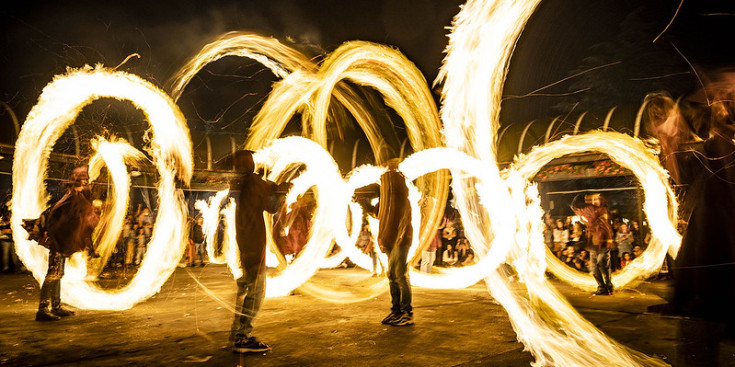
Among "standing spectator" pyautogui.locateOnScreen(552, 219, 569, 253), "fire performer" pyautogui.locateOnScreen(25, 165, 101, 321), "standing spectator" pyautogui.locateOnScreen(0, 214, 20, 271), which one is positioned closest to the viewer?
"fire performer" pyautogui.locateOnScreen(25, 165, 101, 321)

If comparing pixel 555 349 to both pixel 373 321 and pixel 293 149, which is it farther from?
pixel 293 149

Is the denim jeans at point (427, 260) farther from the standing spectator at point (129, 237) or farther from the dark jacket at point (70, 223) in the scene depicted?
the standing spectator at point (129, 237)

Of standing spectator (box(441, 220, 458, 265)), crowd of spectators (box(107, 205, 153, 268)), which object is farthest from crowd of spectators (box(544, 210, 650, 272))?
crowd of spectators (box(107, 205, 153, 268))

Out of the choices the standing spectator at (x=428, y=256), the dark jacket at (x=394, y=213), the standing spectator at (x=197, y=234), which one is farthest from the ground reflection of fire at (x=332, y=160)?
the standing spectator at (x=197, y=234)

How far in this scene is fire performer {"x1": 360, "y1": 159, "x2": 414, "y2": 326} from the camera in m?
6.24

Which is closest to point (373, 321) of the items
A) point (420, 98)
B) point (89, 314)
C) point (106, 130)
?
point (89, 314)

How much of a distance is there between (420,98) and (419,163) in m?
1.68

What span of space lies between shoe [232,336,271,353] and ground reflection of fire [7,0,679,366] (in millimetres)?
3523

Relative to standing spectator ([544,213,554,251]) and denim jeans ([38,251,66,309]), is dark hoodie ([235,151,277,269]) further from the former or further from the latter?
standing spectator ([544,213,554,251])

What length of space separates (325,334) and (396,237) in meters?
1.56

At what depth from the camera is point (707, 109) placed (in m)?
4.00

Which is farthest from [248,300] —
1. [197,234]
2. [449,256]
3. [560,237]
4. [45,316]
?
[197,234]

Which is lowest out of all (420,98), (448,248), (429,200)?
(448,248)

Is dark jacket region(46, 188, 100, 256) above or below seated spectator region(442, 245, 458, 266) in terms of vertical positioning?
above
